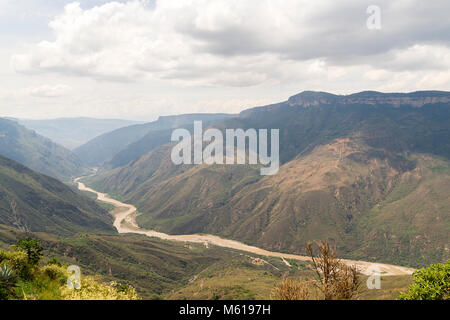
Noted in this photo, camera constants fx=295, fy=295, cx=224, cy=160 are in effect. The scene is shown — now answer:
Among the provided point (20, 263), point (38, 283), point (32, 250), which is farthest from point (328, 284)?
point (32, 250)

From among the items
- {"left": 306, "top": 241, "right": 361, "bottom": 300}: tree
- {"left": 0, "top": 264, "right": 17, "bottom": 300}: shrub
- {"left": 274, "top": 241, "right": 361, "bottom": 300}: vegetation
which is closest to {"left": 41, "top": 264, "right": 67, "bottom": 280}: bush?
{"left": 0, "top": 264, "right": 17, "bottom": 300}: shrub

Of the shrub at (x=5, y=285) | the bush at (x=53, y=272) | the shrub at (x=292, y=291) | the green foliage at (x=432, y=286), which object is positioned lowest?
the green foliage at (x=432, y=286)

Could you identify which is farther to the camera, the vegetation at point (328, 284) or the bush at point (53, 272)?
the bush at point (53, 272)

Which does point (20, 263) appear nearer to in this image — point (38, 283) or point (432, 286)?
point (38, 283)

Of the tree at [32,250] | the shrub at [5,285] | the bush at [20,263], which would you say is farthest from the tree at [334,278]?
the tree at [32,250]

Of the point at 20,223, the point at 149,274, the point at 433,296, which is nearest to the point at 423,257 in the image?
the point at 149,274

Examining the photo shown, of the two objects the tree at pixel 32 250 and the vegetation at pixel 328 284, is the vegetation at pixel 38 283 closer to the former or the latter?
the tree at pixel 32 250
